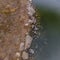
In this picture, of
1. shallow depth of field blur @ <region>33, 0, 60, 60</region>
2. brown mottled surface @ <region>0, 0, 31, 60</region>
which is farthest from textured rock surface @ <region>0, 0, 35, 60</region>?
shallow depth of field blur @ <region>33, 0, 60, 60</region>

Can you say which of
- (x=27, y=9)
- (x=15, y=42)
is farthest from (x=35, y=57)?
(x=27, y=9)

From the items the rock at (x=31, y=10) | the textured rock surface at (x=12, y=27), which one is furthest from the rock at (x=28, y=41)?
the rock at (x=31, y=10)

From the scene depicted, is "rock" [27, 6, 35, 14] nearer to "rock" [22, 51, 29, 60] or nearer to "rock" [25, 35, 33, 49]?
"rock" [25, 35, 33, 49]

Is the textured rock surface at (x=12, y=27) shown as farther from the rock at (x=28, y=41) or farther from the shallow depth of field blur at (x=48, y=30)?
the shallow depth of field blur at (x=48, y=30)

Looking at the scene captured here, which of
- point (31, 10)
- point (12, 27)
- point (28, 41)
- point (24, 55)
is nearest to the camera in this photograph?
point (24, 55)

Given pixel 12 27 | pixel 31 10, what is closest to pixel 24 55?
pixel 12 27

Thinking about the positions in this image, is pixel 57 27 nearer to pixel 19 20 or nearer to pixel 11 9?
pixel 19 20

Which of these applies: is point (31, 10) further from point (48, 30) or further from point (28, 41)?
point (28, 41)

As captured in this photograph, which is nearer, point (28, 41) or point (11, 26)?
point (28, 41)
